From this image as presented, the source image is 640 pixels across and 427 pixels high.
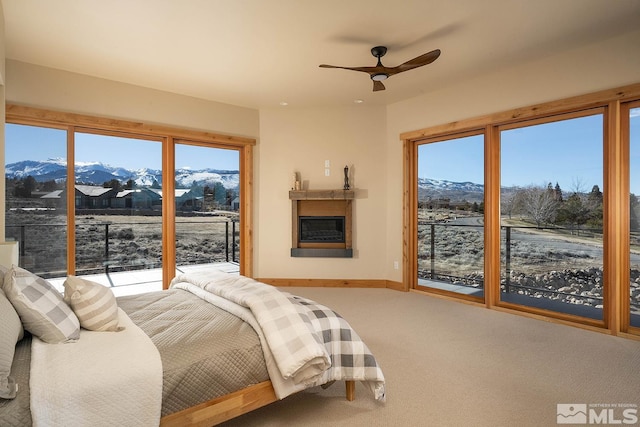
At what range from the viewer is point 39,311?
1.61 metres

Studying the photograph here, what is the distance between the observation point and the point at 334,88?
453 cm

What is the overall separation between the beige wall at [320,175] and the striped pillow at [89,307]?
11.8 ft

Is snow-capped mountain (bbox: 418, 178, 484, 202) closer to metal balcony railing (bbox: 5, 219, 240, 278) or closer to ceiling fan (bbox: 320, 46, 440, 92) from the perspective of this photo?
ceiling fan (bbox: 320, 46, 440, 92)

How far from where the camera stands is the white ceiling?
8.96ft

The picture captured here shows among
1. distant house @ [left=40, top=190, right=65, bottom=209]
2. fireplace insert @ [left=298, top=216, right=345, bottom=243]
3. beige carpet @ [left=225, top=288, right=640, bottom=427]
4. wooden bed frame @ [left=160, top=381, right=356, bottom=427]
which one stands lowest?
beige carpet @ [left=225, top=288, right=640, bottom=427]

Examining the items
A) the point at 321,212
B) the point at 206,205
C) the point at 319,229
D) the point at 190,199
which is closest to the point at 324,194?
the point at 321,212

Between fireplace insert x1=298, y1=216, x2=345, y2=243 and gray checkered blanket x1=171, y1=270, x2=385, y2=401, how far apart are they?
291cm

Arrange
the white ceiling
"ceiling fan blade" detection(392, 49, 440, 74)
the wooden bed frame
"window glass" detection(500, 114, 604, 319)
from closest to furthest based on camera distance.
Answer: the wooden bed frame, the white ceiling, "ceiling fan blade" detection(392, 49, 440, 74), "window glass" detection(500, 114, 604, 319)

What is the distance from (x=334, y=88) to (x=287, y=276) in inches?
110

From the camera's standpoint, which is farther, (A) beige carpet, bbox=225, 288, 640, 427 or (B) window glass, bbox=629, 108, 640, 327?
(B) window glass, bbox=629, 108, 640, 327

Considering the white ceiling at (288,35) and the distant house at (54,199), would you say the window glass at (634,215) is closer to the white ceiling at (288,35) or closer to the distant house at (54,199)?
the white ceiling at (288,35)

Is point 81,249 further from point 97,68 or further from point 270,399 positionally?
point 270,399

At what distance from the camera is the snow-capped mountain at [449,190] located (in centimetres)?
450
